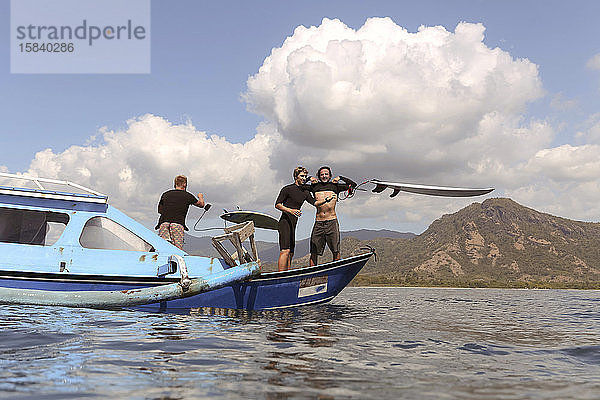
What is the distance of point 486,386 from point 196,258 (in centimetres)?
698

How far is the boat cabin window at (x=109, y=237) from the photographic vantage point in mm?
9172

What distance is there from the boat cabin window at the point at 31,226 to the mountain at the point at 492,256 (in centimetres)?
11783

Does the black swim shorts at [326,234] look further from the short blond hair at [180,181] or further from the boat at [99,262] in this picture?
the short blond hair at [180,181]

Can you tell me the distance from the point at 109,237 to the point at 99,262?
508 mm

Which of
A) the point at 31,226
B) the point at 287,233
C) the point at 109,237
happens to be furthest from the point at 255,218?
the point at 31,226

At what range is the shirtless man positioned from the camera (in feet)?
36.2

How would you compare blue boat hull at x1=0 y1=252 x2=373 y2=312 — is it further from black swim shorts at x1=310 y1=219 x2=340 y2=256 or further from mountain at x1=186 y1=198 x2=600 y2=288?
mountain at x1=186 y1=198 x2=600 y2=288

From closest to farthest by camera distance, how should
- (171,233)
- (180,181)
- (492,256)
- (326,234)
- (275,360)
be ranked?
(275,360) < (171,233) < (180,181) < (326,234) < (492,256)

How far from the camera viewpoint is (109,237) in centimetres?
930

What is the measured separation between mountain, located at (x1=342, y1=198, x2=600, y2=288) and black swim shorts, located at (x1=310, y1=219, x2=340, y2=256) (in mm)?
114506

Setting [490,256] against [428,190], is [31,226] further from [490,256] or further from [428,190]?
[490,256]

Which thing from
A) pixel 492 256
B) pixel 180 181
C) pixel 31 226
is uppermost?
pixel 180 181

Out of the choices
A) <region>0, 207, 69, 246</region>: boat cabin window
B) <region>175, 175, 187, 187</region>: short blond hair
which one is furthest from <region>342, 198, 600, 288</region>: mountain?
<region>0, 207, 69, 246</region>: boat cabin window

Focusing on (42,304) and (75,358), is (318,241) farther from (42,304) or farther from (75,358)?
(75,358)
